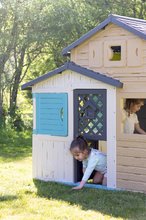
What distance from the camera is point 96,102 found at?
8031 mm

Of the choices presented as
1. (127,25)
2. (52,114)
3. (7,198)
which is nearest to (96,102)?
(52,114)

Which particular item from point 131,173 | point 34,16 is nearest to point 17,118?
point 34,16

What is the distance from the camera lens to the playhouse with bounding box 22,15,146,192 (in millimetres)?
7746

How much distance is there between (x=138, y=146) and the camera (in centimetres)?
764

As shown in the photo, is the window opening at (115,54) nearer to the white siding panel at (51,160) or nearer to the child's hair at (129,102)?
the child's hair at (129,102)

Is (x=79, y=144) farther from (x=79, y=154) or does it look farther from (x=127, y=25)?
(x=127, y=25)

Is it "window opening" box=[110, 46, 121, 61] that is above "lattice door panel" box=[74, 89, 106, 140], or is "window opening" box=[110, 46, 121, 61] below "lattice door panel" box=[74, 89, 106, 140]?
above

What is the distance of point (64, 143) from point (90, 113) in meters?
0.77

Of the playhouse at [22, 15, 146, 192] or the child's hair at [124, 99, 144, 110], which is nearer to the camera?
the playhouse at [22, 15, 146, 192]

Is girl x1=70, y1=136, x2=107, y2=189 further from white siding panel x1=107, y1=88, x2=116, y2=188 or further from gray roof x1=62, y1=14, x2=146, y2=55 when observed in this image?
gray roof x1=62, y1=14, x2=146, y2=55

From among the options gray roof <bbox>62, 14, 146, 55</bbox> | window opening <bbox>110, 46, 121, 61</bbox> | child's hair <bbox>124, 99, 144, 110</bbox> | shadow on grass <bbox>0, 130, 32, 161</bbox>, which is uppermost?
gray roof <bbox>62, 14, 146, 55</bbox>

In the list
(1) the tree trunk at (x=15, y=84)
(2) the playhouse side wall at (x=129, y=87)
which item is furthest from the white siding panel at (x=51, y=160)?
(1) the tree trunk at (x=15, y=84)

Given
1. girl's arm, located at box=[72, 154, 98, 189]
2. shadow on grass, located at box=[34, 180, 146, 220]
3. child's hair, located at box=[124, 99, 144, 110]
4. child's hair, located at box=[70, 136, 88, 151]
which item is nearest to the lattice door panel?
child's hair, located at box=[70, 136, 88, 151]

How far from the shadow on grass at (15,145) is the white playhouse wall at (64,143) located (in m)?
3.30
